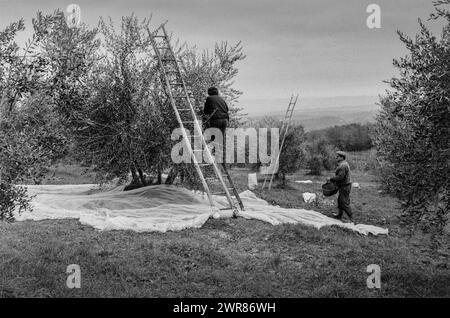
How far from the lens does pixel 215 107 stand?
1506cm

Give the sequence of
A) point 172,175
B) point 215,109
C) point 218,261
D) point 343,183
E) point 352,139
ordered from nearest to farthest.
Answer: point 218,261 < point 215,109 < point 343,183 < point 172,175 < point 352,139

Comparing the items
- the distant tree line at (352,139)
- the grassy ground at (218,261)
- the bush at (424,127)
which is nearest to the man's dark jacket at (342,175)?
the grassy ground at (218,261)

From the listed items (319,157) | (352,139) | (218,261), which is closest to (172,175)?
(218,261)

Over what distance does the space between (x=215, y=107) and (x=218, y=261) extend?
6412 millimetres

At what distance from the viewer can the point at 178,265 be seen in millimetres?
9719

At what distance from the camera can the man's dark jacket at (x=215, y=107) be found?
15.1m

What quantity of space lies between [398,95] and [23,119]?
283 inches

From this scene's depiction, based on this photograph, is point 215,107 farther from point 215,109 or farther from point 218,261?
point 218,261

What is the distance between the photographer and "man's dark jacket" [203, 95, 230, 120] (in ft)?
49.4

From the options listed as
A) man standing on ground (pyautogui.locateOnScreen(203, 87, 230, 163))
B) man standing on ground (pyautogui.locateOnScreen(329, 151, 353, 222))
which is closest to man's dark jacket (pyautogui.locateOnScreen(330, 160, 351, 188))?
man standing on ground (pyautogui.locateOnScreen(329, 151, 353, 222))

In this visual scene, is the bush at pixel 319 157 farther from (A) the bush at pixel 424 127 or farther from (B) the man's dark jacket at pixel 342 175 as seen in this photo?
(A) the bush at pixel 424 127

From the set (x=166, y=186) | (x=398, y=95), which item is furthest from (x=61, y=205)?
(x=398, y=95)

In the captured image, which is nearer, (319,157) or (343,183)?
(343,183)

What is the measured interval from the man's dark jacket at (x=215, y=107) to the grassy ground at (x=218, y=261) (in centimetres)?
373
